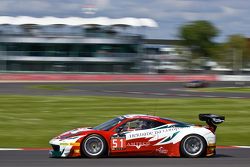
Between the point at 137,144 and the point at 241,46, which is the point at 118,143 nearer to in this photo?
the point at 137,144

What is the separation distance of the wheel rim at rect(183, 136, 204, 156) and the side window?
701 mm

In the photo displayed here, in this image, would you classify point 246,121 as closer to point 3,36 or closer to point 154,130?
point 154,130

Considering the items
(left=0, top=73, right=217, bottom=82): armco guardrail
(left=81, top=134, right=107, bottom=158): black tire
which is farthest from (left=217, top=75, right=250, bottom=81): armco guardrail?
(left=81, top=134, right=107, bottom=158): black tire

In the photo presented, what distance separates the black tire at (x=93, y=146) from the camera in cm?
1262

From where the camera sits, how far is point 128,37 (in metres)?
75.9

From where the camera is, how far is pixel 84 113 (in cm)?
2377

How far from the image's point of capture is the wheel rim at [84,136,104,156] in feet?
41.4

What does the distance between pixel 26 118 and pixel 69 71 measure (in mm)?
50634

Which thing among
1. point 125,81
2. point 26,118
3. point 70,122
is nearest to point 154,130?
point 70,122

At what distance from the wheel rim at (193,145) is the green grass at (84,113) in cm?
419

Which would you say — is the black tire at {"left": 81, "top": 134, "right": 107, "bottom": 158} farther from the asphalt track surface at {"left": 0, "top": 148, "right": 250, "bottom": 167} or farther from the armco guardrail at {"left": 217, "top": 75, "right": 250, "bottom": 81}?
the armco guardrail at {"left": 217, "top": 75, "right": 250, "bottom": 81}

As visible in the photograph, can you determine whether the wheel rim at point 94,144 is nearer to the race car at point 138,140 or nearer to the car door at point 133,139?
the race car at point 138,140
